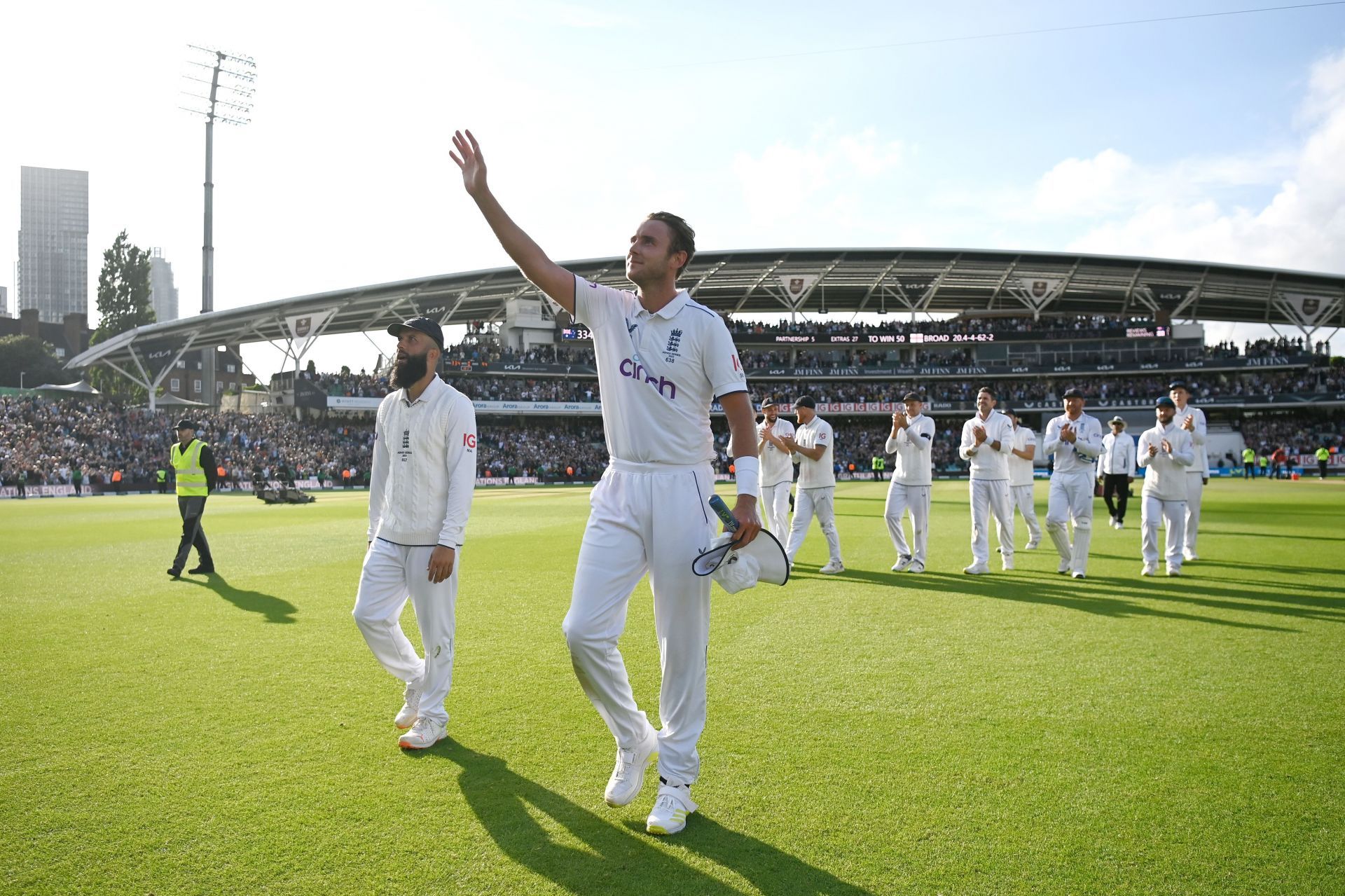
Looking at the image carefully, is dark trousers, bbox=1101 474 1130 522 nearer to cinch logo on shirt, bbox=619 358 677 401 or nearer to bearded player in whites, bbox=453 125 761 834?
bearded player in whites, bbox=453 125 761 834

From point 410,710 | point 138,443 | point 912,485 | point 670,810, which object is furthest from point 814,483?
point 138,443

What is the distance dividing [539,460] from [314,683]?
1816 inches

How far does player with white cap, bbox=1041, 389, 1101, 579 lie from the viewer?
10508mm

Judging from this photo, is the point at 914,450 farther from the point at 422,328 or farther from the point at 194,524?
the point at 194,524

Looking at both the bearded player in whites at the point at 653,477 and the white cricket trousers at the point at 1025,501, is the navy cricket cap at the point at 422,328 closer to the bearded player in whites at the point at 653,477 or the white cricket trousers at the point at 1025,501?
the bearded player in whites at the point at 653,477

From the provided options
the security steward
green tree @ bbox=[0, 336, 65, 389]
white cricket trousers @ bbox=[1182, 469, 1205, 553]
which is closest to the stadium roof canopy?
green tree @ bbox=[0, 336, 65, 389]

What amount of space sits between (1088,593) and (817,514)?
11.5ft

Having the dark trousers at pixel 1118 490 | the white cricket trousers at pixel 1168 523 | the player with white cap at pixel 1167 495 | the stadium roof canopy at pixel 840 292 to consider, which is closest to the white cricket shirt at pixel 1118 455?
the dark trousers at pixel 1118 490

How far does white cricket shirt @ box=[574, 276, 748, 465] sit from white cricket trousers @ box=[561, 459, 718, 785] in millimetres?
107

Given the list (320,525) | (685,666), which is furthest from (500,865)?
(320,525)

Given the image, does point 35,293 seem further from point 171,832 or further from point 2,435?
point 171,832

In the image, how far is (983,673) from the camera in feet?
19.1

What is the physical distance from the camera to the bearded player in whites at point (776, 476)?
39.2 ft

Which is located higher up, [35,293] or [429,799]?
[35,293]
